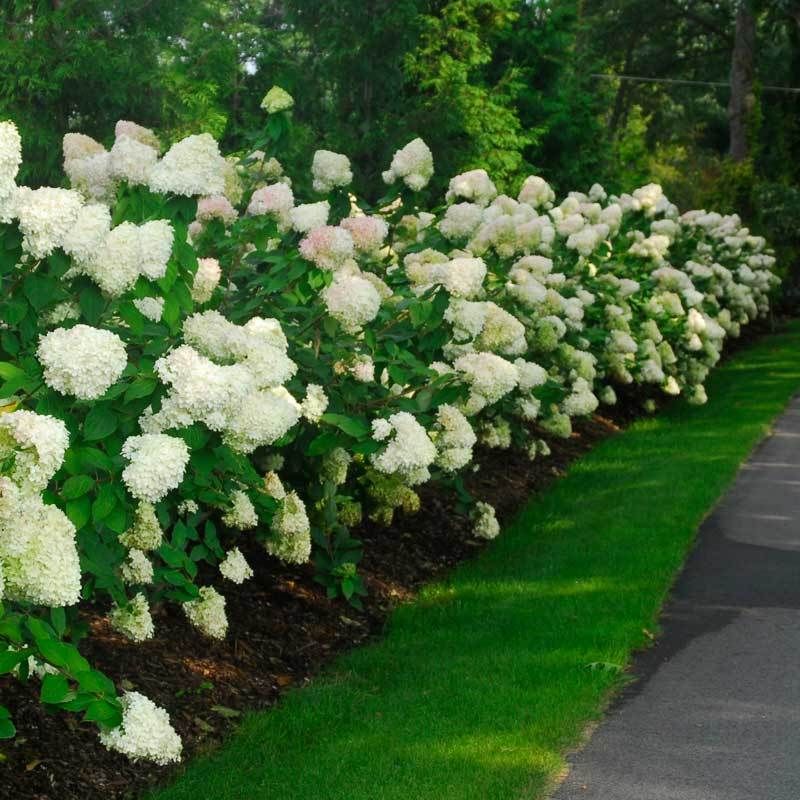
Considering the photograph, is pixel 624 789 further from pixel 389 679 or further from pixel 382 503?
pixel 382 503

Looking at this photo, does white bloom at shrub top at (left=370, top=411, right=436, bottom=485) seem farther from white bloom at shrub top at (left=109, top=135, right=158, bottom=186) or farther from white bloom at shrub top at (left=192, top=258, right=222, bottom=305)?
white bloom at shrub top at (left=109, top=135, right=158, bottom=186)

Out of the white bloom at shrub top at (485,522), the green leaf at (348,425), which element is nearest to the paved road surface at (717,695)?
the white bloom at shrub top at (485,522)

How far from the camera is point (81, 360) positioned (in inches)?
138

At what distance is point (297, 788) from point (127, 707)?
3.16 feet

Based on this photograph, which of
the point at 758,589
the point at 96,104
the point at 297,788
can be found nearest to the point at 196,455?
the point at 297,788

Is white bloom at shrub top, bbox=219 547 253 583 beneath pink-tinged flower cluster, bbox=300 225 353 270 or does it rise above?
beneath

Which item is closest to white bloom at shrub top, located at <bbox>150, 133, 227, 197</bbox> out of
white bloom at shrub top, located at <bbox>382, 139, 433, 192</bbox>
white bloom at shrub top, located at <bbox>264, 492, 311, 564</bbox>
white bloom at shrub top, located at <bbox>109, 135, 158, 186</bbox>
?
white bloom at shrub top, located at <bbox>109, 135, 158, 186</bbox>

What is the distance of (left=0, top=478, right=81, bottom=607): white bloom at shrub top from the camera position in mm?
3361

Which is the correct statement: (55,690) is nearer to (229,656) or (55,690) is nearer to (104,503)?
(104,503)

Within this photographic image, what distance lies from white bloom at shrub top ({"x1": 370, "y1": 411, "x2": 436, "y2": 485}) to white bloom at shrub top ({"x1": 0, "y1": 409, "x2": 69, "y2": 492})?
94.7 inches

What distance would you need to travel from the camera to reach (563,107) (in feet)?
67.3

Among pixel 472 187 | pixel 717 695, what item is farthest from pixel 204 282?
pixel 472 187

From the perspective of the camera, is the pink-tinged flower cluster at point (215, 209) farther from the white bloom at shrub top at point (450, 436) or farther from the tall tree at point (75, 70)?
the tall tree at point (75, 70)

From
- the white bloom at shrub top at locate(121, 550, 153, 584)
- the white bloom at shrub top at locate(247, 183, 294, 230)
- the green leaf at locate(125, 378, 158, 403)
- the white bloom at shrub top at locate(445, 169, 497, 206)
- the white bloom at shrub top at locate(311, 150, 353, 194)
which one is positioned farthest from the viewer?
the white bloom at shrub top at locate(445, 169, 497, 206)
